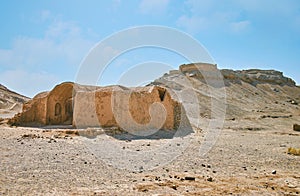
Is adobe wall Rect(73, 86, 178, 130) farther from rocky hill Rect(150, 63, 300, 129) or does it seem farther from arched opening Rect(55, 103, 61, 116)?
rocky hill Rect(150, 63, 300, 129)

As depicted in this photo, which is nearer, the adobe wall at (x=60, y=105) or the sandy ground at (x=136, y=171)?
the sandy ground at (x=136, y=171)

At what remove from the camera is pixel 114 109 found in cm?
1645

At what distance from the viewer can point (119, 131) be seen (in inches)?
624

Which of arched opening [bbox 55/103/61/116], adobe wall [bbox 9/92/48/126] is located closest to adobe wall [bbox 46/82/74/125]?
arched opening [bbox 55/103/61/116]

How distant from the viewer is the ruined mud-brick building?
16562 mm

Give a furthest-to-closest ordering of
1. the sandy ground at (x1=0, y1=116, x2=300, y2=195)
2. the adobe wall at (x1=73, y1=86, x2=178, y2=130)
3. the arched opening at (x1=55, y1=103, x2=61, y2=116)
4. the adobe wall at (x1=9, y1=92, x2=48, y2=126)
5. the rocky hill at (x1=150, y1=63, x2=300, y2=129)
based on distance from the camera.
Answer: the rocky hill at (x1=150, y1=63, x2=300, y2=129), the arched opening at (x1=55, y1=103, x2=61, y2=116), the adobe wall at (x1=9, y1=92, x2=48, y2=126), the adobe wall at (x1=73, y1=86, x2=178, y2=130), the sandy ground at (x1=0, y1=116, x2=300, y2=195)

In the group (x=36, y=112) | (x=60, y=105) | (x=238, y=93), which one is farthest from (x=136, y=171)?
(x=238, y=93)

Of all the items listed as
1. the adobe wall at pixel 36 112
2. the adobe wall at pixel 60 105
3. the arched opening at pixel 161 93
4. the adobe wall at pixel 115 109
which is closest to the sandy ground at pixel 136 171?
the adobe wall at pixel 115 109

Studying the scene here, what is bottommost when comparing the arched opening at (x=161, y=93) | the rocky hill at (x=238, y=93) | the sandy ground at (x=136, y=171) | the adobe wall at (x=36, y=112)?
the sandy ground at (x=136, y=171)

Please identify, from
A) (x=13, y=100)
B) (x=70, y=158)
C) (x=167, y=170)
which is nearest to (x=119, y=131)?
(x=70, y=158)

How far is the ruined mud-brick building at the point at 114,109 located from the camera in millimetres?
16562

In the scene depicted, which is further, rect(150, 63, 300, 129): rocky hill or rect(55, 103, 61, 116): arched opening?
rect(150, 63, 300, 129): rocky hill

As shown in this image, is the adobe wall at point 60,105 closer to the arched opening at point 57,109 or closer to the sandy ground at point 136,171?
the arched opening at point 57,109

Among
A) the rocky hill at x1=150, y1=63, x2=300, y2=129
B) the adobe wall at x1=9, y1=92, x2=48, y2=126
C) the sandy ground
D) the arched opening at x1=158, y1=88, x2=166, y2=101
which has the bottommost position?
the sandy ground
